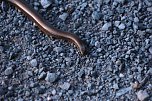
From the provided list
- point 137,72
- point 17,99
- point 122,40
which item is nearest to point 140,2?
point 122,40

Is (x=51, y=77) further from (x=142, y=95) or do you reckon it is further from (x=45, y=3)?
(x=45, y=3)

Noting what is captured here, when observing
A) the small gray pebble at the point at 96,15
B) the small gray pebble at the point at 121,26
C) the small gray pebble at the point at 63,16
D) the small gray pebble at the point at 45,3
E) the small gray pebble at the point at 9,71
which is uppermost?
the small gray pebble at the point at 45,3

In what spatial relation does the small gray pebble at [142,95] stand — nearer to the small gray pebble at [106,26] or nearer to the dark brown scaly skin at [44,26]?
the dark brown scaly skin at [44,26]

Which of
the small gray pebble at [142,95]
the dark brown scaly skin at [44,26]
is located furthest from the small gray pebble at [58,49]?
the small gray pebble at [142,95]

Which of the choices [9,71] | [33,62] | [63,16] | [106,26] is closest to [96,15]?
[106,26]

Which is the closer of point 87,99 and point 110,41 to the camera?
point 87,99

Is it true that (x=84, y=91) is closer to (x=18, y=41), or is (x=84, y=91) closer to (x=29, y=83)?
(x=29, y=83)

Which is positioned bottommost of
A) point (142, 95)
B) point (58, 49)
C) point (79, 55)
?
point (142, 95)
